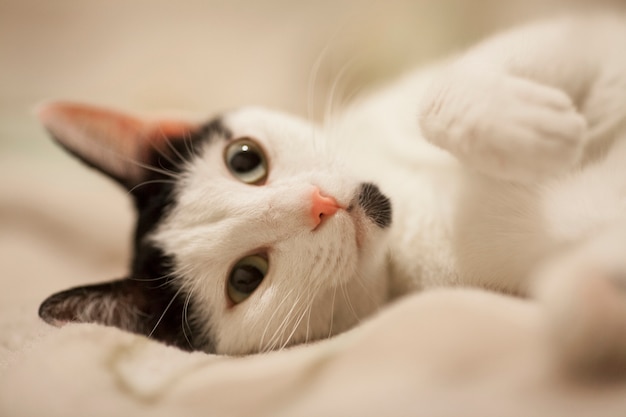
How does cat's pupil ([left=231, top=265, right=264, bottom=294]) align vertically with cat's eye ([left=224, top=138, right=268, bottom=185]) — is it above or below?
below

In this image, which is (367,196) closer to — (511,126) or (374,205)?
(374,205)

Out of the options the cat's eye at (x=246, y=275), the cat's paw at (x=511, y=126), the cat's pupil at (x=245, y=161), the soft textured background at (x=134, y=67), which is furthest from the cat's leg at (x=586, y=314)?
the soft textured background at (x=134, y=67)

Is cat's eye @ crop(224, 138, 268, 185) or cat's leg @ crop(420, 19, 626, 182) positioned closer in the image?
cat's leg @ crop(420, 19, 626, 182)

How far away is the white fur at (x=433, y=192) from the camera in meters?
0.62

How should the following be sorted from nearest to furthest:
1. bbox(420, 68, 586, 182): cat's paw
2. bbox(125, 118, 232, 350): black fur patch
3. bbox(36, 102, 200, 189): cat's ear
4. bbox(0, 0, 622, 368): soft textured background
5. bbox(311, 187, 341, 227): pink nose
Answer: bbox(420, 68, 586, 182): cat's paw
bbox(311, 187, 341, 227): pink nose
bbox(125, 118, 232, 350): black fur patch
bbox(36, 102, 200, 189): cat's ear
bbox(0, 0, 622, 368): soft textured background

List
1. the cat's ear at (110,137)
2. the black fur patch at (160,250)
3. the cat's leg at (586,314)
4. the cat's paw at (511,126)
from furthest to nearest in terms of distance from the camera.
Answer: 1. the cat's ear at (110,137)
2. the black fur patch at (160,250)
3. the cat's paw at (511,126)
4. the cat's leg at (586,314)

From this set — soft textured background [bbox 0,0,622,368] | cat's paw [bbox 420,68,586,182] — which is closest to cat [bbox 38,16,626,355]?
cat's paw [bbox 420,68,586,182]

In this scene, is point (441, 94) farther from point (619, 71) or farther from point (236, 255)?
point (236, 255)

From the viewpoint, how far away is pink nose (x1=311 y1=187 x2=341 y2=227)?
77 centimetres

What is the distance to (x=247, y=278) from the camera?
0.86 m

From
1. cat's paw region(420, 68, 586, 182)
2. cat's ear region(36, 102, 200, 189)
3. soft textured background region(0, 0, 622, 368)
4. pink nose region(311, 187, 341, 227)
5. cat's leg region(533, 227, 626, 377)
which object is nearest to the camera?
cat's leg region(533, 227, 626, 377)

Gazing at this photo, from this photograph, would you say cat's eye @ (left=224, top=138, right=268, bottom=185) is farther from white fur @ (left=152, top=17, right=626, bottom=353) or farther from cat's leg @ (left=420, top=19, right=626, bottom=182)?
cat's leg @ (left=420, top=19, right=626, bottom=182)

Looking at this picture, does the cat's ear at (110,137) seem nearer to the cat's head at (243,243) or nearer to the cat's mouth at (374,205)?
the cat's head at (243,243)

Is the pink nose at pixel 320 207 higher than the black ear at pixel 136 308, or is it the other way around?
the pink nose at pixel 320 207
